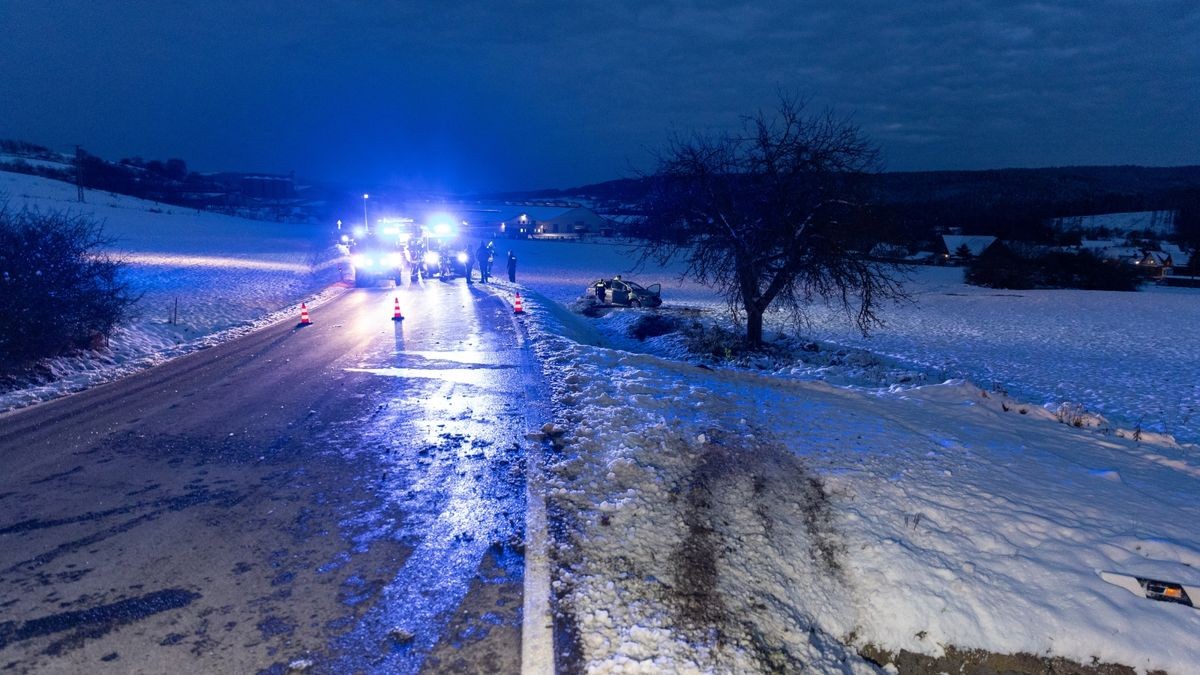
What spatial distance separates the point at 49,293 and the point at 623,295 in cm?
1937

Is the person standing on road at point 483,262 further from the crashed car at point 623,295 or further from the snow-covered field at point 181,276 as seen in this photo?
the snow-covered field at point 181,276

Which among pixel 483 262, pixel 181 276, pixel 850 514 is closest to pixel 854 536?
pixel 850 514

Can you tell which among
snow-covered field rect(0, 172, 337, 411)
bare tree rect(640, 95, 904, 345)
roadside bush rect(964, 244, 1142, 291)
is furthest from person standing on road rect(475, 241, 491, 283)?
roadside bush rect(964, 244, 1142, 291)

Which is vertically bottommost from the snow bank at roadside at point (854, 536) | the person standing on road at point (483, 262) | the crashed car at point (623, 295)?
the snow bank at roadside at point (854, 536)

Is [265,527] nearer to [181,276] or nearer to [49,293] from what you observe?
[49,293]

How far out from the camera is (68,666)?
362 centimetres

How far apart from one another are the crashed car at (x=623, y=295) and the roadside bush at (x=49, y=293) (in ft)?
58.1

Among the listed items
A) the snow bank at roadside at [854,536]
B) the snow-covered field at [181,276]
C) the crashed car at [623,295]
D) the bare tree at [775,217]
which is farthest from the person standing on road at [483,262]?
the snow bank at roadside at [854,536]

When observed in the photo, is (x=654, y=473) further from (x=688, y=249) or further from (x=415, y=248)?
(x=415, y=248)

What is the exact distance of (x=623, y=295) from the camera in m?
27.3

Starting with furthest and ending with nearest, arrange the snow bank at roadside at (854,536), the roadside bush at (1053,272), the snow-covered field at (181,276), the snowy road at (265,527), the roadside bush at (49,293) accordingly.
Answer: the roadside bush at (1053,272), the snow-covered field at (181,276), the roadside bush at (49,293), the snow bank at roadside at (854,536), the snowy road at (265,527)

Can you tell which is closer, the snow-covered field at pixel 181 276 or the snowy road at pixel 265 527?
the snowy road at pixel 265 527

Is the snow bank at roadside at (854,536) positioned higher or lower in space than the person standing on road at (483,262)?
lower

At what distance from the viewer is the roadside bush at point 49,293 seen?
411 inches
